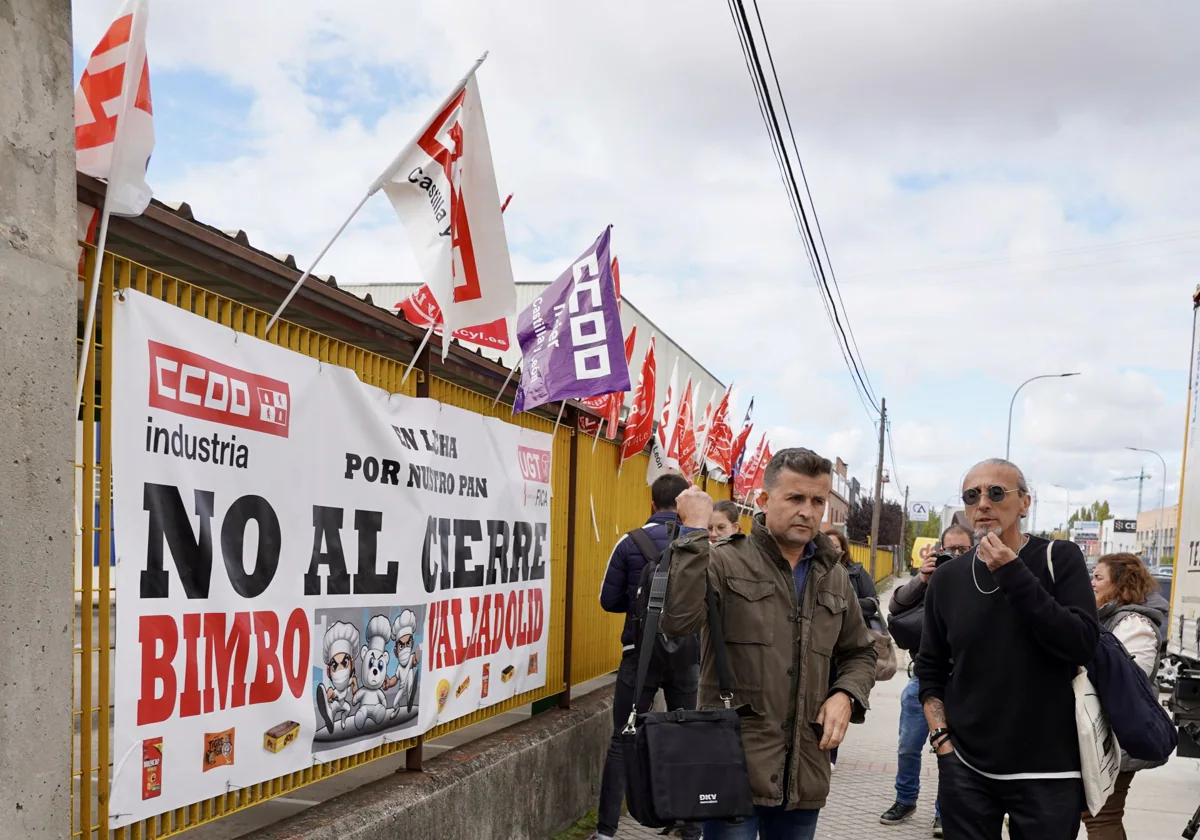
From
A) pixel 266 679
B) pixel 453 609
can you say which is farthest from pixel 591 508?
pixel 266 679

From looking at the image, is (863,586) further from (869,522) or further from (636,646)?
(869,522)

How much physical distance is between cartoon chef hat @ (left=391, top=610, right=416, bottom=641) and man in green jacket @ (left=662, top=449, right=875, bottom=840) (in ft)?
5.46

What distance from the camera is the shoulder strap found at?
6.23 metres

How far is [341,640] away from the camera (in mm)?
4281

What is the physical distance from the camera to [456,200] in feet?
15.2

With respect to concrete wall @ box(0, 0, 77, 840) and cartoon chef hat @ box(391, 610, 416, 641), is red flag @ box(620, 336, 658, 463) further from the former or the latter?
concrete wall @ box(0, 0, 77, 840)

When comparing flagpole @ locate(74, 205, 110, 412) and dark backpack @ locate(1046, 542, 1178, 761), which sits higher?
flagpole @ locate(74, 205, 110, 412)

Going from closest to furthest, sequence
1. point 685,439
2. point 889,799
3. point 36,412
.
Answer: point 36,412, point 889,799, point 685,439

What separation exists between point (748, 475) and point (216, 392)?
535 inches

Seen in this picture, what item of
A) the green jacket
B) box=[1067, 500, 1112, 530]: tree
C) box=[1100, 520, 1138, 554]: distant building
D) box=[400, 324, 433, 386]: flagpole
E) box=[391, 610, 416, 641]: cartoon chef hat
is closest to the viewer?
the green jacket

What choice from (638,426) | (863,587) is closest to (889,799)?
(863,587)

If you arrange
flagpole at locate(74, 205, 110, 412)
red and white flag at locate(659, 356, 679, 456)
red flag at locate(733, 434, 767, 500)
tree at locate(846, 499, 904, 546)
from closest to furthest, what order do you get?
flagpole at locate(74, 205, 110, 412) → red and white flag at locate(659, 356, 679, 456) → red flag at locate(733, 434, 767, 500) → tree at locate(846, 499, 904, 546)

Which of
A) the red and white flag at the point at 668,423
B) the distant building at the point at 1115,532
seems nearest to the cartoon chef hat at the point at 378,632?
the red and white flag at the point at 668,423

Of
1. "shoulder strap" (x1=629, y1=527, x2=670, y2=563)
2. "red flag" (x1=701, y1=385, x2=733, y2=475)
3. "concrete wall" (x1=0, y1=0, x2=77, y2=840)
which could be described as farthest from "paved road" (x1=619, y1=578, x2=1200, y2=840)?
"concrete wall" (x1=0, y1=0, x2=77, y2=840)
